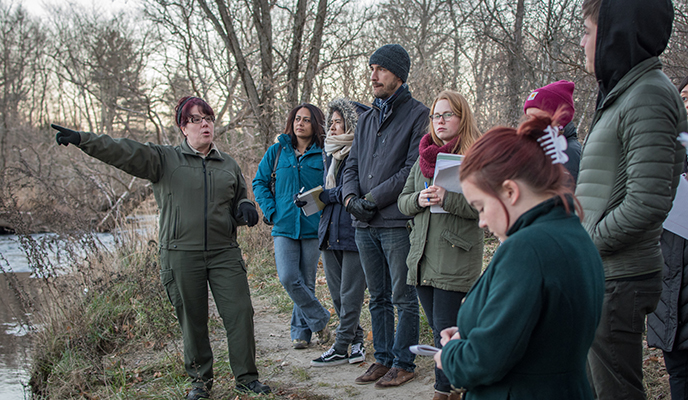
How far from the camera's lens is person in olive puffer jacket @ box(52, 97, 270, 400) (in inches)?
147

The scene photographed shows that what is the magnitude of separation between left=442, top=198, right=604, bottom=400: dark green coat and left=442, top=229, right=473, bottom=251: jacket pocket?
5.54 feet

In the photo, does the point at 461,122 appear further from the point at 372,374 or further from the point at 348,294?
the point at 372,374

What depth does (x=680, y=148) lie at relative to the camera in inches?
82.1

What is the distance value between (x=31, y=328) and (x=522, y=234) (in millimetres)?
6315

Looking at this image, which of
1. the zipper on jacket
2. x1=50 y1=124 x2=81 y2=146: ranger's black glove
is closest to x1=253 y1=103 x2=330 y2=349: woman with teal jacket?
the zipper on jacket

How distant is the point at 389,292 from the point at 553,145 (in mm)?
2778

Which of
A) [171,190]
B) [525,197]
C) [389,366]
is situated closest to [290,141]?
[171,190]

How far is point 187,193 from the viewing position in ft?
12.4

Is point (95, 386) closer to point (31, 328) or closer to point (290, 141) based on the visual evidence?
point (31, 328)

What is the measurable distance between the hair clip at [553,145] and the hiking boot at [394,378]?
271cm

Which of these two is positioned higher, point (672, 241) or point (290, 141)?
point (290, 141)

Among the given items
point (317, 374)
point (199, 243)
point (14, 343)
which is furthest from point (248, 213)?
point (14, 343)

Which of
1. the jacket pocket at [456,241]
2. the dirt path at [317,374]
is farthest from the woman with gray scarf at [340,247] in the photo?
the jacket pocket at [456,241]

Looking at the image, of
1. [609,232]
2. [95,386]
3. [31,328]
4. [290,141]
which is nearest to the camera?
[609,232]
